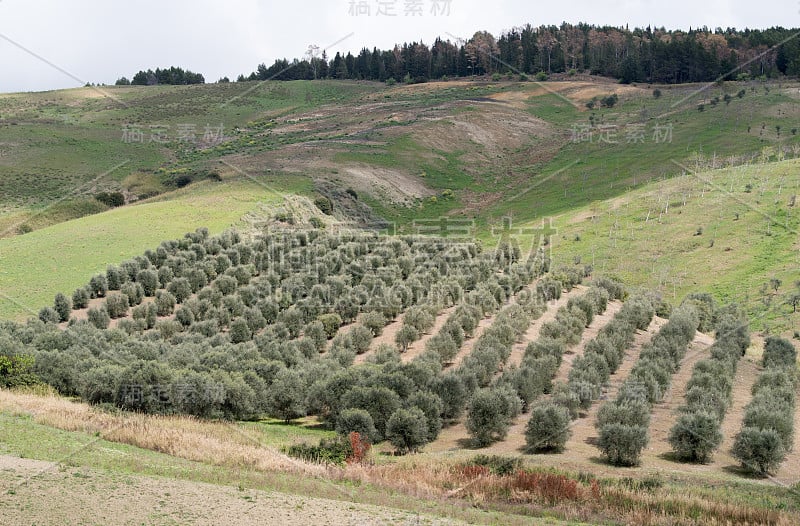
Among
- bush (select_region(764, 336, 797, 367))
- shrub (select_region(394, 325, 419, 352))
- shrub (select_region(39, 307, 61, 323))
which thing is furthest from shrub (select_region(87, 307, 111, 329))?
bush (select_region(764, 336, 797, 367))

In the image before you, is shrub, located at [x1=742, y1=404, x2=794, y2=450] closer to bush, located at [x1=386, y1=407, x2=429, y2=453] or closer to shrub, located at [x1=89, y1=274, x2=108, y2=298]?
bush, located at [x1=386, y1=407, x2=429, y2=453]

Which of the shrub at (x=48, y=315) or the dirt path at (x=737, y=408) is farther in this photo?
the shrub at (x=48, y=315)

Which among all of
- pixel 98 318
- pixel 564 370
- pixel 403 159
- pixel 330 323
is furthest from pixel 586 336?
pixel 403 159

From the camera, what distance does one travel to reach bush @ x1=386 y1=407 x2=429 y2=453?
27000 mm

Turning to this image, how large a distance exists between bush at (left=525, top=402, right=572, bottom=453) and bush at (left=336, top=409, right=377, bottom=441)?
5.52m

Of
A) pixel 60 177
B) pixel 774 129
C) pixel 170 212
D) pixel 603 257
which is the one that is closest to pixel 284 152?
pixel 60 177

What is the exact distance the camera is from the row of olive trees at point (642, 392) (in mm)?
25000

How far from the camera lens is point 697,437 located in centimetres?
2562

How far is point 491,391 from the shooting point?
94.1ft

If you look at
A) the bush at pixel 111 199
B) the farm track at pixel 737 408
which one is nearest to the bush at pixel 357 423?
the farm track at pixel 737 408

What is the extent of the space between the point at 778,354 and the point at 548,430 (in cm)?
1997

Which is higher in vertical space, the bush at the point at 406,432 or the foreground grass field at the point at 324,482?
the foreground grass field at the point at 324,482

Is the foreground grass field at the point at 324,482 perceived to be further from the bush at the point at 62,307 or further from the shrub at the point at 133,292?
the shrub at the point at 133,292

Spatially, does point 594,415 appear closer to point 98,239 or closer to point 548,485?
point 548,485
